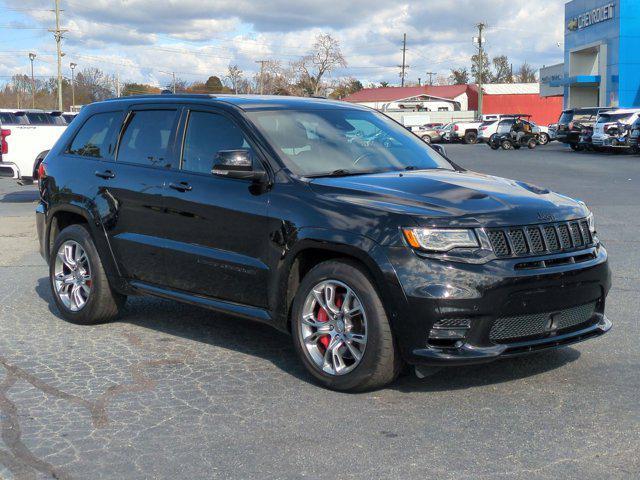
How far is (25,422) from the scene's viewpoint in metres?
4.67

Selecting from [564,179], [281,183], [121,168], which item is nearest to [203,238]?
[281,183]

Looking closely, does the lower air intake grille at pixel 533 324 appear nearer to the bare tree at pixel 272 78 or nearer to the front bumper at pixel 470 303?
the front bumper at pixel 470 303

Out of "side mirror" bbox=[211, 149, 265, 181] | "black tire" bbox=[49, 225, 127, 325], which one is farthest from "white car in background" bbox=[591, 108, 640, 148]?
"side mirror" bbox=[211, 149, 265, 181]

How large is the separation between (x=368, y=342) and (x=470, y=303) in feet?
2.02

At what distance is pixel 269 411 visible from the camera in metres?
4.81

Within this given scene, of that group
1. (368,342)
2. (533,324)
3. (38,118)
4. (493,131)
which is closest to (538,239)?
(533,324)

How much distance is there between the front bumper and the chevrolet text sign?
54.7 m

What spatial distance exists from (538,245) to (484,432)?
1135 millimetres

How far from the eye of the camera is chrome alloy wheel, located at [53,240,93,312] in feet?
22.8

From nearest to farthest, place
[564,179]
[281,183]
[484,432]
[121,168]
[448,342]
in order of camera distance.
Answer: [484,432]
[448,342]
[281,183]
[121,168]
[564,179]

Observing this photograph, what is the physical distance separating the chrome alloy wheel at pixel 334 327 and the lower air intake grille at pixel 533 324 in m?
0.74

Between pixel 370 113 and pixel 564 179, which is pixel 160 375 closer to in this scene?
pixel 370 113

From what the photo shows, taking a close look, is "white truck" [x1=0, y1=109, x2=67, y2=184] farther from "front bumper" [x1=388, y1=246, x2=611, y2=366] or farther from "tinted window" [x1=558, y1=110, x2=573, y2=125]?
"tinted window" [x1=558, y1=110, x2=573, y2=125]

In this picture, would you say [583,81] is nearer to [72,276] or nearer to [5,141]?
[5,141]
